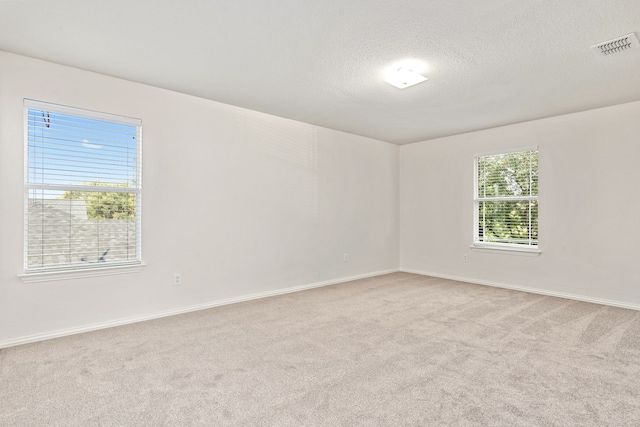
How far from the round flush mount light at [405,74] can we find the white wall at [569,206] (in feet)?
8.21

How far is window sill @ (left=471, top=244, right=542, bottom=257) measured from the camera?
4.70m

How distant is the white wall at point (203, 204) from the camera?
2848mm

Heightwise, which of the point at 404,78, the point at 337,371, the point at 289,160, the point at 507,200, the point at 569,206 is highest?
the point at 404,78

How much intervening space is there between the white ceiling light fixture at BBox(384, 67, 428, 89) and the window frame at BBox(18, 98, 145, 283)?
2533 mm

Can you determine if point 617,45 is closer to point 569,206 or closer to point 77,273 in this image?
point 569,206

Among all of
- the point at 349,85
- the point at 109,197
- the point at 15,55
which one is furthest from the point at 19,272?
the point at 349,85

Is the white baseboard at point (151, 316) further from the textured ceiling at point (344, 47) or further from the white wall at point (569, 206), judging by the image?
the textured ceiling at point (344, 47)

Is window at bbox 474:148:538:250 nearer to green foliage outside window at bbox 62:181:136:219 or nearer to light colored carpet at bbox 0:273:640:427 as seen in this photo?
light colored carpet at bbox 0:273:640:427

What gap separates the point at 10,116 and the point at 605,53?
4820 millimetres

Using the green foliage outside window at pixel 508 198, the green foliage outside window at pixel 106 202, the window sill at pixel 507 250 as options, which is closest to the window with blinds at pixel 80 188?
the green foliage outside window at pixel 106 202

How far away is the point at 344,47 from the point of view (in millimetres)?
2670

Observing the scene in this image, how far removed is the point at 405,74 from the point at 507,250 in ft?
10.6

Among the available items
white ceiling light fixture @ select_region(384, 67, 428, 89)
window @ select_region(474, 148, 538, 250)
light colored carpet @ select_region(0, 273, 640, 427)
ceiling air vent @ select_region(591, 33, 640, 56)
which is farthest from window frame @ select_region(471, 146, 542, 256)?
white ceiling light fixture @ select_region(384, 67, 428, 89)

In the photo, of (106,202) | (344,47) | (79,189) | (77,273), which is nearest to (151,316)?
(77,273)
